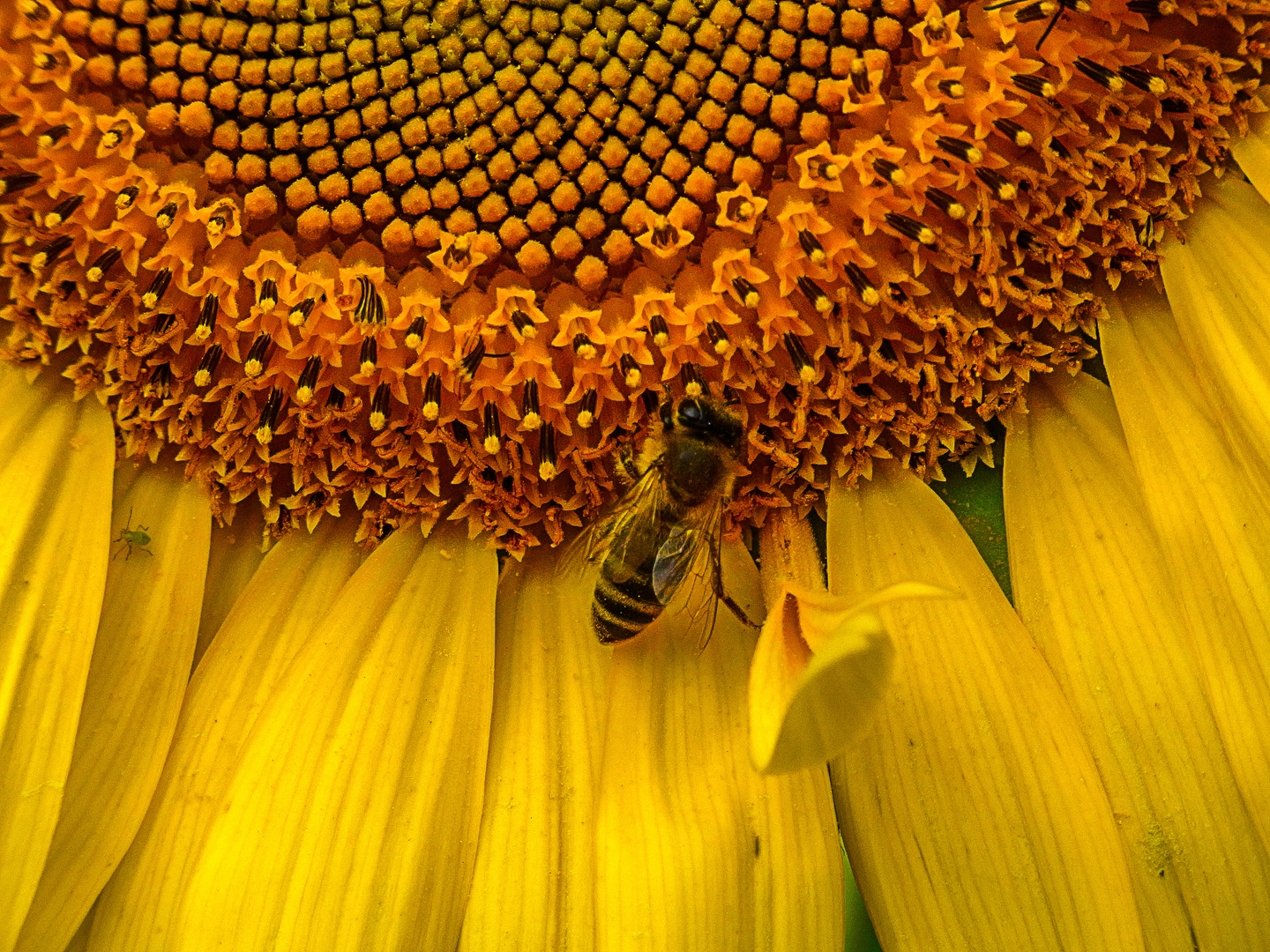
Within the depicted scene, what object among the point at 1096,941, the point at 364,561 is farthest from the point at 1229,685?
the point at 364,561

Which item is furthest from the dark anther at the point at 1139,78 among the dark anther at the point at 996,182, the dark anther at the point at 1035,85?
the dark anther at the point at 996,182

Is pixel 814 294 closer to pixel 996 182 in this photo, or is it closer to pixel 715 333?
pixel 715 333

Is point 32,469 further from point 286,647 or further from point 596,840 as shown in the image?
point 596,840

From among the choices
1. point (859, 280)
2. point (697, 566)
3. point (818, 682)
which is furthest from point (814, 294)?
point (818, 682)

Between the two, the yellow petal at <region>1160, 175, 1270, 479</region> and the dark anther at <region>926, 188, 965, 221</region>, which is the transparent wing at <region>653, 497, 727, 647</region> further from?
the yellow petal at <region>1160, 175, 1270, 479</region>

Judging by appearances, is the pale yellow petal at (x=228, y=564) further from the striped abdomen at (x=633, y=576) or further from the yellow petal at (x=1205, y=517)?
the yellow petal at (x=1205, y=517)

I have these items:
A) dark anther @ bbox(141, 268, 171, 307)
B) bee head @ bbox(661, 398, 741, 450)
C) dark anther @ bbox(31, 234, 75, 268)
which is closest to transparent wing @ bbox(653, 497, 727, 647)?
bee head @ bbox(661, 398, 741, 450)

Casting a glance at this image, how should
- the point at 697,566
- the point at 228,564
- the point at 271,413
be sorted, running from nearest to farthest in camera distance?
the point at 697,566
the point at 271,413
the point at 228,564

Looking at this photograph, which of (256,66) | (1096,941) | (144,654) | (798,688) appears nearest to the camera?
(798,688)
